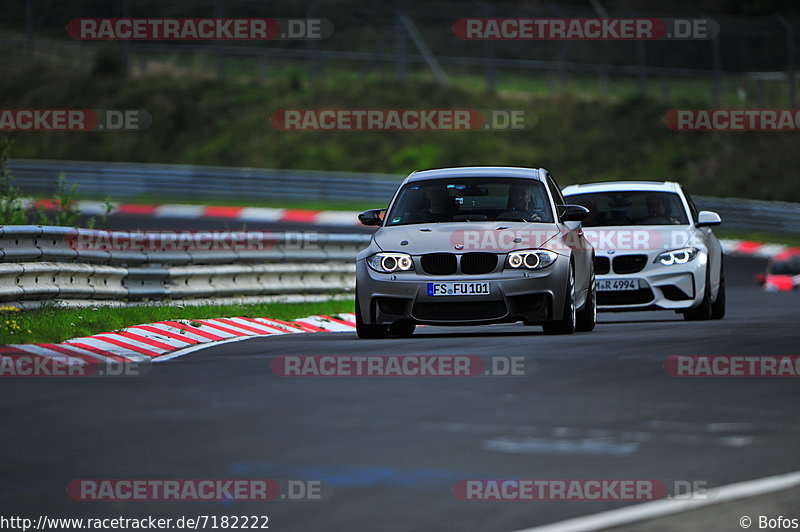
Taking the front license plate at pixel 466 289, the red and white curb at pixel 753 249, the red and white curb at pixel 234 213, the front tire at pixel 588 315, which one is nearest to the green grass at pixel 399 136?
the red and white curb at pixel 753 249

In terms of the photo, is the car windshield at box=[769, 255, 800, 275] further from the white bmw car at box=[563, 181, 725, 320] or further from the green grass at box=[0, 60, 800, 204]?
the green grass at box=[0, 60, 800, 204]

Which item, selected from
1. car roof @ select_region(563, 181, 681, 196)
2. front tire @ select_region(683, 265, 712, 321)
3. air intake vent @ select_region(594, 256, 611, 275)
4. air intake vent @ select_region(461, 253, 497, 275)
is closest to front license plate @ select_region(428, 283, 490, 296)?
air intake vent @ select_region(461, 253, 497, 275)

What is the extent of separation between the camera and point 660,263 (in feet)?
53.8

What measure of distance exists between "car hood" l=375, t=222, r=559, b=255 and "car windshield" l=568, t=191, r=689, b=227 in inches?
159

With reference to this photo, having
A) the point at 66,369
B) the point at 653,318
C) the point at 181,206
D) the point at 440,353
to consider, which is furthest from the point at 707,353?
the point at 181,206

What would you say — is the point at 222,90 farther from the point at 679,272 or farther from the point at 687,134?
the point at 679,272

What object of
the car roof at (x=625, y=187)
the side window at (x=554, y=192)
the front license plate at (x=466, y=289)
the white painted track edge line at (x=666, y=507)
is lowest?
the white painted track edge line at (x=666, y=507)

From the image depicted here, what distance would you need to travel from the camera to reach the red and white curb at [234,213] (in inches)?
1441

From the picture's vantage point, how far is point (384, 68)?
4712 cm

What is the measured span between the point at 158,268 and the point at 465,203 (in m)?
3.86

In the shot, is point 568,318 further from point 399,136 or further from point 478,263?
A: point 399,136

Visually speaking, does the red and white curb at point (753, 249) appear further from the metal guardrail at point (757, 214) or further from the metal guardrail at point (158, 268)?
the metal guardrail at point (158, 268)

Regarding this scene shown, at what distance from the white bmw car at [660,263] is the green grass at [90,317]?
3466 mm

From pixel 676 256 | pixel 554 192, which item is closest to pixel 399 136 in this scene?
pixel 676 256
